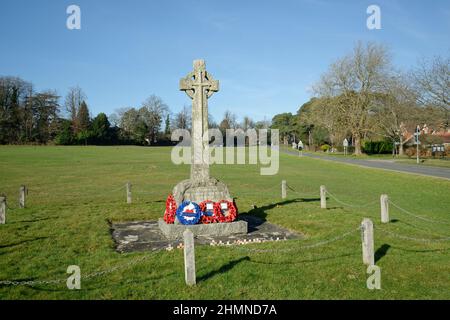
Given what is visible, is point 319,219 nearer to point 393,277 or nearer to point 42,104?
point 393,277

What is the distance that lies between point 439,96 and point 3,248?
40717 mm

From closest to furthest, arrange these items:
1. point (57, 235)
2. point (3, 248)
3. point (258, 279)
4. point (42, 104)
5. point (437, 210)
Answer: point (258, 279)
point (3, 248)
point (57, 235)
point (437, 210)
point (42, 104)

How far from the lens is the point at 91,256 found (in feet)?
29.2

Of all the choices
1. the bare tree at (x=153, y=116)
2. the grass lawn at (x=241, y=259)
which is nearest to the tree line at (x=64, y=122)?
the bare tree at (x=153, y=116)

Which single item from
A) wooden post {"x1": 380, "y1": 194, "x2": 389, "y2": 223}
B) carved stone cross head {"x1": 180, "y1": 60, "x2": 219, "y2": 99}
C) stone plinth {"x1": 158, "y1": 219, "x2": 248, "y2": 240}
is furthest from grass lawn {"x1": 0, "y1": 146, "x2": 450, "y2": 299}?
carved stone cross head {"x1": 180, "y1": 60, "x2": 219, "y2": 99}

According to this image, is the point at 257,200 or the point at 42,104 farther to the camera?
the point at 42,104

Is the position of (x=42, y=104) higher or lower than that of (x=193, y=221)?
higher

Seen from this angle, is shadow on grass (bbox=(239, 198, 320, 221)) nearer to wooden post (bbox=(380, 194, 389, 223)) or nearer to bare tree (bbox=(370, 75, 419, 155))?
wooden post (bbox=(380, 194, 389, 223))

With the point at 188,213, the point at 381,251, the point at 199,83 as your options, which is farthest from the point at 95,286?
the point at 199,83

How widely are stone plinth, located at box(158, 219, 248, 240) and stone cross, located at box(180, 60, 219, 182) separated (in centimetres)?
166

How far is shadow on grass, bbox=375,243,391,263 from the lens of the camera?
28.8 feet

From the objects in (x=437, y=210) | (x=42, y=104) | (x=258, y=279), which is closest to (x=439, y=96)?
(x=437, y=210)

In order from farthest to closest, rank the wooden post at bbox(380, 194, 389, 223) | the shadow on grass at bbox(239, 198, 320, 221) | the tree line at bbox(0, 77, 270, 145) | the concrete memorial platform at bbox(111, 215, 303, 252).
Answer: the tree line at bbox(0, 77, 270, 145)
the shadow on grass at bbox(239, 198, 320, 221)
the wooden post at bbox(380, 194, 389, 223)
the concrete memorial platform at bbox(111, 215, 303, 252)

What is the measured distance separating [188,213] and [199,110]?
336 cm
